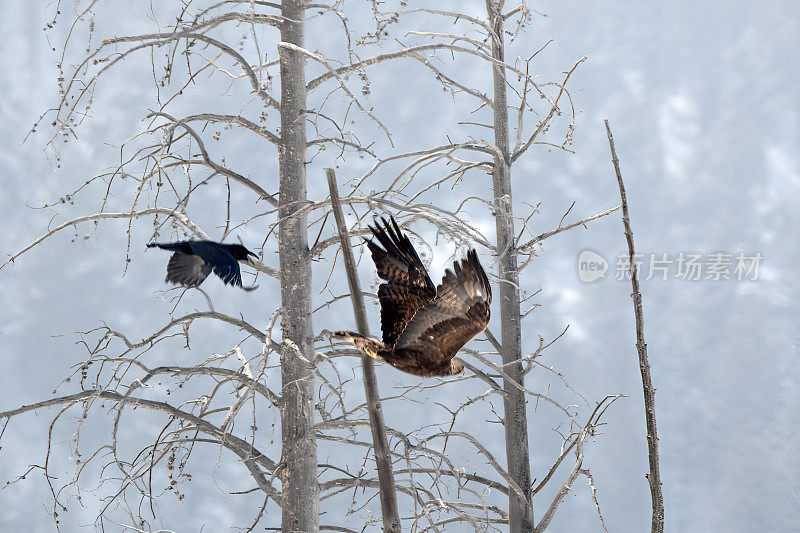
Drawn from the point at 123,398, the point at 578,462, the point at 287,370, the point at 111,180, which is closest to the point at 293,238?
the point at 287,370

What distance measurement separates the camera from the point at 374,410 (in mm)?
1053

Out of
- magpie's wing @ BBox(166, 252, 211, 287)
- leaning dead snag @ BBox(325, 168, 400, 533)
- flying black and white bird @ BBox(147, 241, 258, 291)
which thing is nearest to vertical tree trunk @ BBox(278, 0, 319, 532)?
magpie's wing @ BBox(166, 252, 211, 287)

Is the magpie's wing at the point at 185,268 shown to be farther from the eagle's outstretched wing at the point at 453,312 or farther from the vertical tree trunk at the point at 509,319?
the vertical tree trunk at the point at 509,319

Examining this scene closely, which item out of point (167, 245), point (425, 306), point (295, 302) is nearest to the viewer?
point (425, 306)

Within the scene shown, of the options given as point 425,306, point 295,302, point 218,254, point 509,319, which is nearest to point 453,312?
point 425,306

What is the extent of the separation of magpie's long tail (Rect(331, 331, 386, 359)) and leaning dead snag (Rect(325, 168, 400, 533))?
0.01 meters

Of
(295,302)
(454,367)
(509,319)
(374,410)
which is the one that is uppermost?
(509,319)

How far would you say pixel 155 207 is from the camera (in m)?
3.40

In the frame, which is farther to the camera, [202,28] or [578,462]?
[578,462]

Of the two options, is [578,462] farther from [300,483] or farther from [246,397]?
[246,397]

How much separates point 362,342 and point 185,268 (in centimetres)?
191

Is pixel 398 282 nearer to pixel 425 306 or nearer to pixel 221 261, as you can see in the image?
pixel 425 306

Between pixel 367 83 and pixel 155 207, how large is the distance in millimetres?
1090

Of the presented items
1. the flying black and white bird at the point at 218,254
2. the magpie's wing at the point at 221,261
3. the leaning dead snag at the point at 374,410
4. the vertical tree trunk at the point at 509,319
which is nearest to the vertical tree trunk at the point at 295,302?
the flying black and white bird at the point at 218,254
